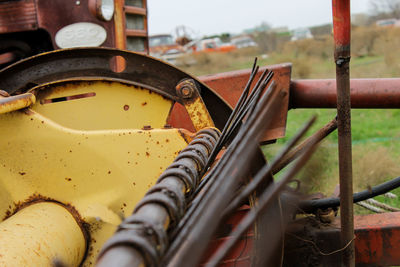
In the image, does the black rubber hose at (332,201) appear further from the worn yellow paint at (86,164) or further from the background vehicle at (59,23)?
the background vehicle at (59,23)

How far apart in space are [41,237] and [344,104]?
97cm

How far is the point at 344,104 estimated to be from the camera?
4.40 ft

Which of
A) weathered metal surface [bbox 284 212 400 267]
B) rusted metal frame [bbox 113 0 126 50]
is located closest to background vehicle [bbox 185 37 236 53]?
rusted metal frame [bbox 113 0 126 50]

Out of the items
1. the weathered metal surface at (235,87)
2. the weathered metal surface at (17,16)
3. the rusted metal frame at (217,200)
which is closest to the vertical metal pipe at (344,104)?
the rusted metal frame at (217,200)

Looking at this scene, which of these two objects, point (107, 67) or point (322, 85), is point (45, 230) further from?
point (322, 85)

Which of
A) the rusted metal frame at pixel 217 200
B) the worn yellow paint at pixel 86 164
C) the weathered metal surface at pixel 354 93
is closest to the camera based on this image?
the rusted metal frame at pixel 217 200

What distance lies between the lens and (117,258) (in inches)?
26.4

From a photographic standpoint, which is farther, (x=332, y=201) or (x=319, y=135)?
(x=332, y=201)

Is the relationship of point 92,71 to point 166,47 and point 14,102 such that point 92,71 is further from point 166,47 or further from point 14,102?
point 166,47

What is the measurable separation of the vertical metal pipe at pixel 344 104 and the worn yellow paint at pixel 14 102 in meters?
0.98

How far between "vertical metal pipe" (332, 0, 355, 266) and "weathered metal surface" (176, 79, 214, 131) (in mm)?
488

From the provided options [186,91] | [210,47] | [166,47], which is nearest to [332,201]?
[186,91]

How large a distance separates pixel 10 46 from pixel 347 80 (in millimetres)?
1952

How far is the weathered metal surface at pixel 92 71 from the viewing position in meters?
1.71
